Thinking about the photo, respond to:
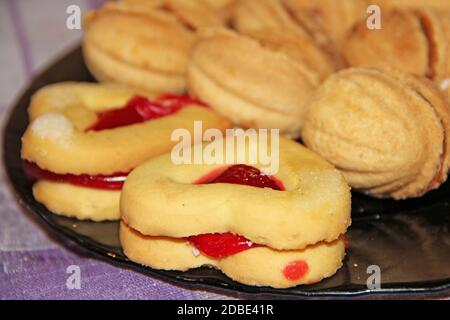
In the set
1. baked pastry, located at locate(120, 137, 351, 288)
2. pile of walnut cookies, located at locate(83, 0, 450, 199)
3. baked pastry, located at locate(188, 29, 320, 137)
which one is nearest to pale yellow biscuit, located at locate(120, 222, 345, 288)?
baked pastry, located at locate(120, 137, 351, 288)

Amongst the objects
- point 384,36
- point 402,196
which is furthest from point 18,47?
point 402,196

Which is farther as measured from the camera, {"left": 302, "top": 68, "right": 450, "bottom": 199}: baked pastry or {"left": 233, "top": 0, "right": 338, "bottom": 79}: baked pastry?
{"left": 233, "top": 0, "right": 338, "bottom": 79}: baked pastry

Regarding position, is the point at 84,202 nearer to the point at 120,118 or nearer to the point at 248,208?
the point at 120,118

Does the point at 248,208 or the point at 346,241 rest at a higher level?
the point at 248,208

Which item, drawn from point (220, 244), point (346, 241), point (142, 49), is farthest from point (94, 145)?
point (346, 241)

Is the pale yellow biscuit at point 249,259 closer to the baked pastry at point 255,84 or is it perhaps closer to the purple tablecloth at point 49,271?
the purple tablecloth at point 49,271

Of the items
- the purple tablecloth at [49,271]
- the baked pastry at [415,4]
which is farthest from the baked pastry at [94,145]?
the baked pastry at [415,4]

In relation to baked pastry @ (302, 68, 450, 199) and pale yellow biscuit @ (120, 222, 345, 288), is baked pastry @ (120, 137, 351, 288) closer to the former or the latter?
pale yellow biscuit @ (120, 222, 345, 288)
